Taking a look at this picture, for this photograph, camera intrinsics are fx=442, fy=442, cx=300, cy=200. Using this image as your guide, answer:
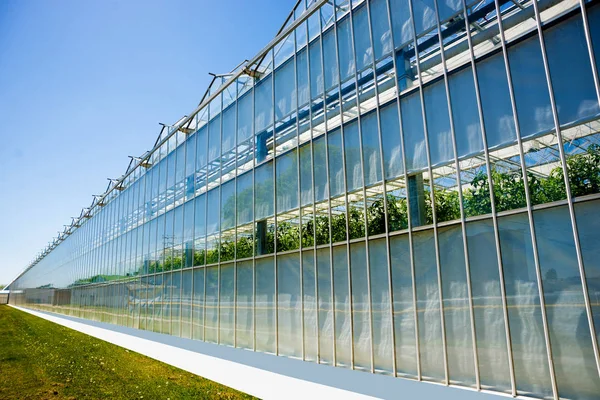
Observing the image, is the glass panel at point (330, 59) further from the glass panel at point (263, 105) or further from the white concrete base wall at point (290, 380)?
the white concrete base wall at point (290, 380)

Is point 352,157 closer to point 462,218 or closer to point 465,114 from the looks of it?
point 465,114

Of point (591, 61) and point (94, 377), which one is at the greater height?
point (591, 61)

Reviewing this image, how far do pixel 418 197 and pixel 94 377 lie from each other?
11254mm

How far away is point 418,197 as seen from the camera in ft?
35.3

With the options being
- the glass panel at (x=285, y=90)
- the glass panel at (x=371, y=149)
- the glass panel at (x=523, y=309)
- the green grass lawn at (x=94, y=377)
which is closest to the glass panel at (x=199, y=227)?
the green grass lawn at (x=94, y=377)

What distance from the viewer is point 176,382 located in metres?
12.6

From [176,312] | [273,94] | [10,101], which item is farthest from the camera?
[10,101]

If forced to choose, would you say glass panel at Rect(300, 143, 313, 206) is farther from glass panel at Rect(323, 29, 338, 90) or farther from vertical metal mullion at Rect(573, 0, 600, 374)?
vertical metal mullion at Rect(573, 0, 600, 374)

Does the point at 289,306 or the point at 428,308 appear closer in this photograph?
the point at 428,308

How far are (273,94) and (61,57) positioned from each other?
1296 cm

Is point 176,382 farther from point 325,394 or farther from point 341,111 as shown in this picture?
point 341,111

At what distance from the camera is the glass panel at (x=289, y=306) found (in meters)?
14.2

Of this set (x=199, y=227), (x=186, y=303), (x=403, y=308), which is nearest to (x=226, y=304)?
(x=186, y=303)

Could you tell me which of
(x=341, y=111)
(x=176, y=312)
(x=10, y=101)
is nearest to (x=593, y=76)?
(x=341, y=111)
